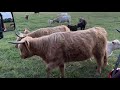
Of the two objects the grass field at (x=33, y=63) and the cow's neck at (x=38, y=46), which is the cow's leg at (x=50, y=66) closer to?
the grass field at (x=33, y=63)

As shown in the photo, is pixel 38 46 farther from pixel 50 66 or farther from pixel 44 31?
pixel 44 31

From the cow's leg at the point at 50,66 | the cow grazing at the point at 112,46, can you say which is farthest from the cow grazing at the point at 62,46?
the cow grazing at the point at 112,46

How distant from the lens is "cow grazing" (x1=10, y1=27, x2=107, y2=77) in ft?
7.18

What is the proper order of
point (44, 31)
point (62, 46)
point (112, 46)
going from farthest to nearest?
point (44, 31)
point (112, 46)
point (62, 46)

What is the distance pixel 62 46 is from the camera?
2.19 m

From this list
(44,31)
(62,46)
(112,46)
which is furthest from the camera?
(44,31)

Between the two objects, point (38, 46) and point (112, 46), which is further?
point (112, 46)

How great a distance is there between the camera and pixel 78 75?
1.98m

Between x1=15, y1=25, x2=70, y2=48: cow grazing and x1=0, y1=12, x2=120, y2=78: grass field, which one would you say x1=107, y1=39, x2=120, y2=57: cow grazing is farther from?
x1=15, y1=25, x2=70, y2=48: cow grazing

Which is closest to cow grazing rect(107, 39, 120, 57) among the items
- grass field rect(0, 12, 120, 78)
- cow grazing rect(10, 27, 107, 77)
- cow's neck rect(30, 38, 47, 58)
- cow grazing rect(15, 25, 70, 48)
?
cow grazing rect(10, 27, 107, 77)

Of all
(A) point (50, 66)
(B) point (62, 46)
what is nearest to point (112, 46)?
(B) point (62, 46)
